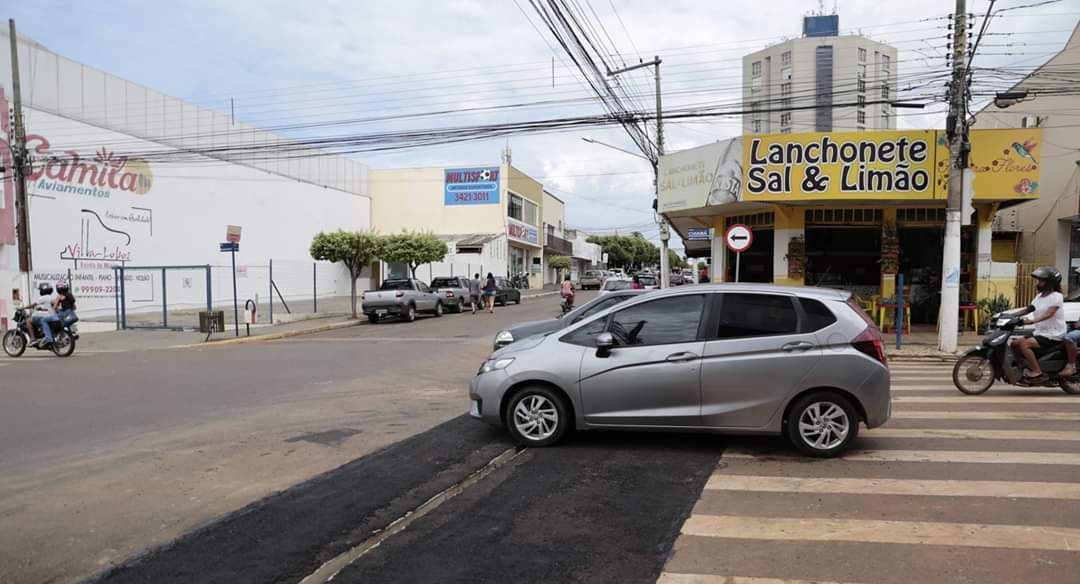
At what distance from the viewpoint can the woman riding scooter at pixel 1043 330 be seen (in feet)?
29.6

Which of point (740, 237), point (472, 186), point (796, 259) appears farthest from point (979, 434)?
point (472, 186)

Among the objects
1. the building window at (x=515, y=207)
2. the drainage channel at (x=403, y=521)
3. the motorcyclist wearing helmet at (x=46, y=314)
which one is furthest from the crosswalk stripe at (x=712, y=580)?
the building window at (x=515, y=207)

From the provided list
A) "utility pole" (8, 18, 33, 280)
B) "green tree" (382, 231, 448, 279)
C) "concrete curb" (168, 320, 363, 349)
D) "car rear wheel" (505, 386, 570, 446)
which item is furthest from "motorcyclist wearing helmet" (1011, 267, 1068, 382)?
"utility pole" (8, 18, 33, 280)

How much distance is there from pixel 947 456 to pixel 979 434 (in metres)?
1.13

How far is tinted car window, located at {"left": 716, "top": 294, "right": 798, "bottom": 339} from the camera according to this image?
21.2 ft

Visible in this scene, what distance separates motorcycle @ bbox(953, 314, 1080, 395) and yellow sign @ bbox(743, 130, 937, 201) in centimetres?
879

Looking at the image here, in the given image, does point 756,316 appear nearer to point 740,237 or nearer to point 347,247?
point 740,237

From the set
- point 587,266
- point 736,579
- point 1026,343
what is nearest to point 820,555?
point 736,579

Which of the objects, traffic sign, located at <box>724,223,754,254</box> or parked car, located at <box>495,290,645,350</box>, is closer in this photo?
parked car, located at <box>495,290,645,350</box>

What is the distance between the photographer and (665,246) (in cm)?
2756

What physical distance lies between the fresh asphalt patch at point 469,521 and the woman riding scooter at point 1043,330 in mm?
5076

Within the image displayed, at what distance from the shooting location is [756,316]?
651 cm

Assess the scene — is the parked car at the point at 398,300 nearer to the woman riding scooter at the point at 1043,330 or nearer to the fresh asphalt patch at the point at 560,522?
the fresh asphalt patch at the point at 560,522

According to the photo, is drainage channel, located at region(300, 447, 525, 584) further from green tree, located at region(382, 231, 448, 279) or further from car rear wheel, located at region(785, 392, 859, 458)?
green tree, located at region(382, 231, 448, 279)
